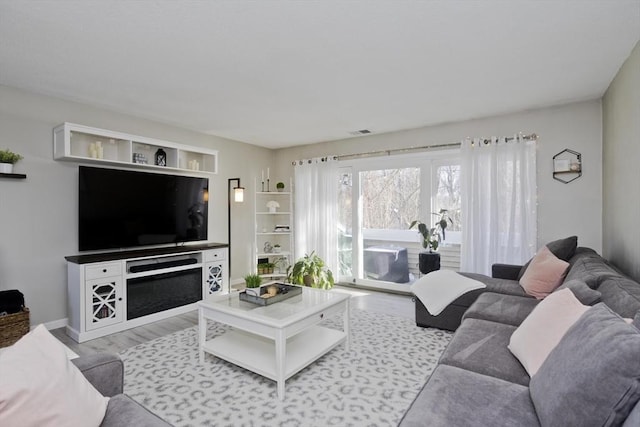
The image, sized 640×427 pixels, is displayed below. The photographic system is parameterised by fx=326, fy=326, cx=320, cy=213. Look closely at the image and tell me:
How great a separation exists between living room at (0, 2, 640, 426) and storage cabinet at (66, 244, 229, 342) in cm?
36

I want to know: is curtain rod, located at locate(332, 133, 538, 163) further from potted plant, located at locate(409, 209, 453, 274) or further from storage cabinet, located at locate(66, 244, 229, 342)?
storage cabinet, located at locate(66, 244, 229, 342)

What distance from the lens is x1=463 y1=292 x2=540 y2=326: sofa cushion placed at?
2303 millimetres

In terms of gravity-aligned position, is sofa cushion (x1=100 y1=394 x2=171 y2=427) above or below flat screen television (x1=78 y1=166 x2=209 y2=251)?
below

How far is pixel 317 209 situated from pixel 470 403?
432 cm

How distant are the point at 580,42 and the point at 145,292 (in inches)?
180

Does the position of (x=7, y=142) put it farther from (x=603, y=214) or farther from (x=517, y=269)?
(x=603, y=214)

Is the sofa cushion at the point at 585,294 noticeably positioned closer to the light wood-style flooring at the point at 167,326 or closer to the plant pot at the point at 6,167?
the light wood-style flooring at the point at 167,326

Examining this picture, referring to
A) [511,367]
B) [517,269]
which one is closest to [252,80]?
[511,367]

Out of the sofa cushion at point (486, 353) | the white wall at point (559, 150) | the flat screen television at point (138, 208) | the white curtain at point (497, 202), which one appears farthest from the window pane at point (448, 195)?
the flat screen television at point (138, 208)

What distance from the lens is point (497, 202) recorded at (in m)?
3.98

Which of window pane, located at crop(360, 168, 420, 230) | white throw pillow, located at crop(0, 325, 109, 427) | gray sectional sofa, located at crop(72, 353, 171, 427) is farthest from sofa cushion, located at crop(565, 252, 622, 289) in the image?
white throw pillow, located at crop(0, 325, 109, 427)

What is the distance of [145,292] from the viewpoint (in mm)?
3676

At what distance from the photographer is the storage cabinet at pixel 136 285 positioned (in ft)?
10.5

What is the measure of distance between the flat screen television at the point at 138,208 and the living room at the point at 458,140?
0.62 feet
